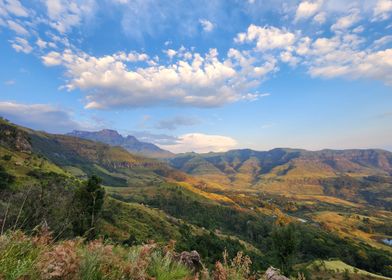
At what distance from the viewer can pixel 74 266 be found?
420 cm

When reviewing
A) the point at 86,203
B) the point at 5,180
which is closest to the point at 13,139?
the point at 5,180

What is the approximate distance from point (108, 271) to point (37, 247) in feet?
4.25

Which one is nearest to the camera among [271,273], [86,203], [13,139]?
[271,273]

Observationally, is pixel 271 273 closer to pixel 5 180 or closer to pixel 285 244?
pixel 285 244

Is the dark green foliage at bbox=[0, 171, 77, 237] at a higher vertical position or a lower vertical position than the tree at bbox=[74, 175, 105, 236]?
higher

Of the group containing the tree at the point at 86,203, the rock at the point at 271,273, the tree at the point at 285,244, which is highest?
the rock at the point at 271,273

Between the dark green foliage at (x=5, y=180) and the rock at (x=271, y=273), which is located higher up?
the rock at (x=271, y=273)

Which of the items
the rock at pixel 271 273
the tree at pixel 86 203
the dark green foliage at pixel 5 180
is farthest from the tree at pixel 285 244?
the dark green foliage at pixel 5 180

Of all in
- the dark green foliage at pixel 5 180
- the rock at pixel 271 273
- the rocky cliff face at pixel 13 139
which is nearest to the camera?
the rock at pixel 271 273

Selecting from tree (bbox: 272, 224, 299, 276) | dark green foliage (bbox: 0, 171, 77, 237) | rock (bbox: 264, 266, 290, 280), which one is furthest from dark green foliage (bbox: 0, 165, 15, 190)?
rock (bbox: 264, 266, 290, 280)

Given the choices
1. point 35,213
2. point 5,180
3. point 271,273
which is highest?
point 35,213

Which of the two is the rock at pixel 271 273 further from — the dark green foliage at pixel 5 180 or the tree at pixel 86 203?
the dark green foliage at pixel 5 180

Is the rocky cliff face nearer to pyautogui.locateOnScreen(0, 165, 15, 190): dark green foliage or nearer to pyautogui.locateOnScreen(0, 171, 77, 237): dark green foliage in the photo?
pyautogui.locateOnScreen(0, 165, 15, 190): dark green foliage

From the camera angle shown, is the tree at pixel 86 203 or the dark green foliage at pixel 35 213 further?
the tree at pixel 86 203
